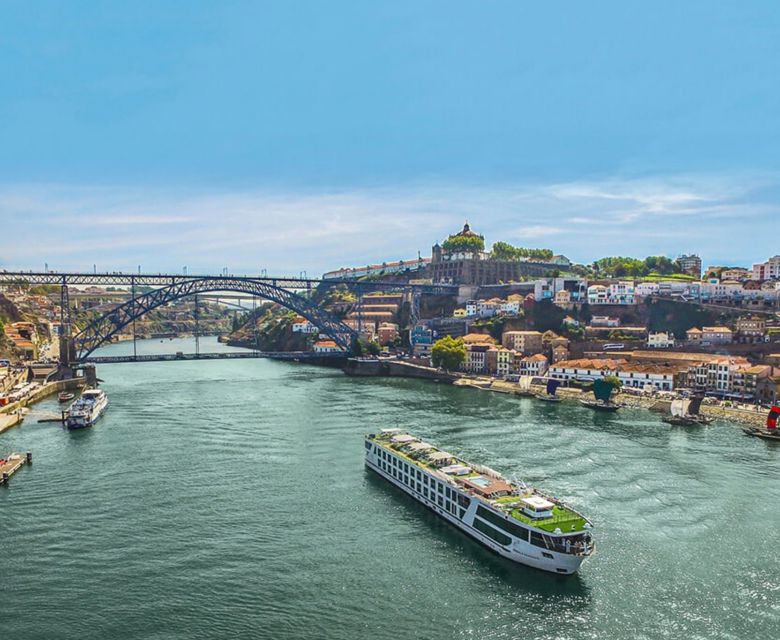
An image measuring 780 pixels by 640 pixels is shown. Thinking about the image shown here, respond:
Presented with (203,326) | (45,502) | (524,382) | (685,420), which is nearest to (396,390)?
(524,382)

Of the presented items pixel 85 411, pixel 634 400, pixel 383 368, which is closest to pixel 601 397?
pixel 634 400

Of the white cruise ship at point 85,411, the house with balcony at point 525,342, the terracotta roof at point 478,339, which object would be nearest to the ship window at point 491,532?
the white cruise ship at point 85,411

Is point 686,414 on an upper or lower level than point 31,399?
lower

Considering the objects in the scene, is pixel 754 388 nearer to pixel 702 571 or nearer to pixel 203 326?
pixel 702 571

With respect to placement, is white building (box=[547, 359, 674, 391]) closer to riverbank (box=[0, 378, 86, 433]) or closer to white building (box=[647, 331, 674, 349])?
white building (box=[647, 331, 674, 349])

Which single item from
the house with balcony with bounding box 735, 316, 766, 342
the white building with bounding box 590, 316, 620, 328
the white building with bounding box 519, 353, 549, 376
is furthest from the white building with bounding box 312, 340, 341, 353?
the house with balcony with bounding box 735, 316, 766, 342

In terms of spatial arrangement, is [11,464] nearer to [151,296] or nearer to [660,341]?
[151,296]
